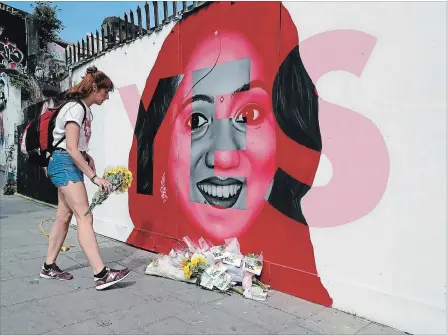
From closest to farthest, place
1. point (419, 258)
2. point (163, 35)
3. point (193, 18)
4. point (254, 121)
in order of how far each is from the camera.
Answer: point (419, 258)
point (254, 121)
point (193, 18)
point (163, 35)

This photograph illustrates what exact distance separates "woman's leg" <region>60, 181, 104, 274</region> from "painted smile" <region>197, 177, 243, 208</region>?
3.95 feet

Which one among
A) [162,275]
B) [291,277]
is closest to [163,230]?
[162,275]

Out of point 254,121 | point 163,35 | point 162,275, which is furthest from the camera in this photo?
point 163,35

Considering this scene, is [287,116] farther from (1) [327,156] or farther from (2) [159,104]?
(2) [159,104]

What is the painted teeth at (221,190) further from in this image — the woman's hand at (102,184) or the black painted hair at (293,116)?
the woman's hand at (102,184)

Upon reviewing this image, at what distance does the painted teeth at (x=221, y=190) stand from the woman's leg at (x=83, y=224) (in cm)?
121

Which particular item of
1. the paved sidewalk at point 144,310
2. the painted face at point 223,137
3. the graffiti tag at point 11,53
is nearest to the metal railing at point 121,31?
the painted face at point 223,137

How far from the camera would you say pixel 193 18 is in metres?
4.04

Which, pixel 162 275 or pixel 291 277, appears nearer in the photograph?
pixel 291 277

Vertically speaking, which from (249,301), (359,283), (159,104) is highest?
(159,104)

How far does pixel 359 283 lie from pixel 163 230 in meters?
2.48

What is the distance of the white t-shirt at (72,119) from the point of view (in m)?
3.28

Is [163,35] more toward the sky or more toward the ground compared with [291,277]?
more toward the sky

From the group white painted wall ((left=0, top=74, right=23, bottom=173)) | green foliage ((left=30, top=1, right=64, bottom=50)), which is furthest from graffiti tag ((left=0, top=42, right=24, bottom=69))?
white painted wall ((left=0, top=74, right=23, bottom=173))
